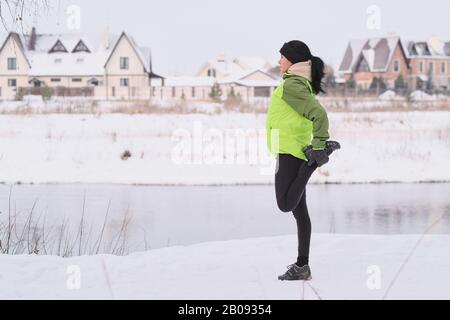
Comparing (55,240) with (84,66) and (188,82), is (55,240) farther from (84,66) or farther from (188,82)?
(188,82)

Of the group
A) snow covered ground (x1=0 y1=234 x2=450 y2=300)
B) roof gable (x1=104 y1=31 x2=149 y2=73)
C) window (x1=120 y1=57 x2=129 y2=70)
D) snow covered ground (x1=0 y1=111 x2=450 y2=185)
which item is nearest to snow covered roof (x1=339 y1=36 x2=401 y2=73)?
roof gable (x1=104 y1=31 x2=149 y2=73)

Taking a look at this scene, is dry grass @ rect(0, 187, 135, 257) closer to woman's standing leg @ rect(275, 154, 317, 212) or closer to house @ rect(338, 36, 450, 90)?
woman's standing leg @ rect(275, 154, 317, 212)

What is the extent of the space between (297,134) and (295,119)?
0.32ft

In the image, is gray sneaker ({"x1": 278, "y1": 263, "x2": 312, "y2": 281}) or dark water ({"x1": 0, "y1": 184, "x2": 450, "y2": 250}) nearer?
gray sneaker ({"x1": 278, "y1": 263, "x2": 312, "y2": 281})

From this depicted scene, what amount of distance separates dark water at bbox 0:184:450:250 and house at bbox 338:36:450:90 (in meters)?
40.0

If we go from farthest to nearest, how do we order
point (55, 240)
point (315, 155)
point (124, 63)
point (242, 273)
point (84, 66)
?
point (84, 66), point (124, 63), point (55, 240), point (242, 273), point (315, 155)

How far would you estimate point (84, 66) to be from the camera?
49.9 meters

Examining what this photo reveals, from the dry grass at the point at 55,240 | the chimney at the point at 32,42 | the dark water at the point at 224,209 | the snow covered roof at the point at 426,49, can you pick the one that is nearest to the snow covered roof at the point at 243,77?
the snow covered roof at the point at 426,49

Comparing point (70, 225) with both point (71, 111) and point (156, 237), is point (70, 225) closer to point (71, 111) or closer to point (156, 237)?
point (156, 237)

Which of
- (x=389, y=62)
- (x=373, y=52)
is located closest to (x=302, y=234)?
(x=389, y=62)

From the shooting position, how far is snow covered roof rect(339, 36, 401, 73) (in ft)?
181

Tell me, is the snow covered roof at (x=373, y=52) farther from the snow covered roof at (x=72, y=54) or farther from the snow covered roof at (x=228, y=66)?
the snow covered roof at (x=72, y=54)

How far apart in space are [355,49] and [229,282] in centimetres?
5287

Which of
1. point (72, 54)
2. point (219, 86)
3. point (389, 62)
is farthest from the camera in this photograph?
point (389, 62)
